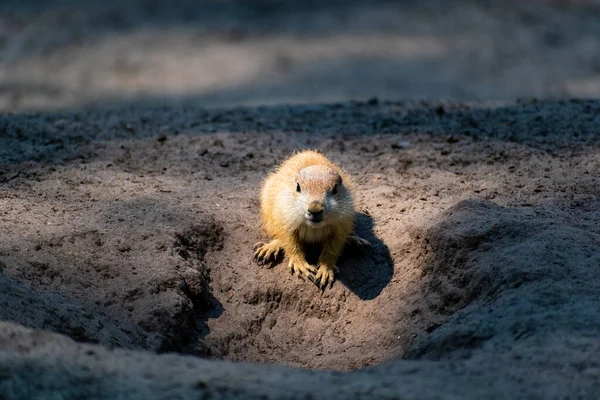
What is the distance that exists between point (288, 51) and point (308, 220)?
321 inches

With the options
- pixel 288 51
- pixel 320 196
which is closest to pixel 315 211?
pixel 320 196

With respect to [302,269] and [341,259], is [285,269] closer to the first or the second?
[302,269]

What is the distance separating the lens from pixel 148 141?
23.3 ft

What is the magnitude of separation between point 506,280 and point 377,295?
1037 millimetres

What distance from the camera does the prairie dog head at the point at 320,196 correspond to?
4.94 m

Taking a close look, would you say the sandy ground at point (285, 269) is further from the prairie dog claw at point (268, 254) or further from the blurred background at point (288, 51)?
the blurred background at point (288, 51)

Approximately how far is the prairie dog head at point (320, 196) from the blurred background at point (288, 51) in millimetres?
5692

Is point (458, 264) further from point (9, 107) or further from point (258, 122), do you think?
point (9, 107)

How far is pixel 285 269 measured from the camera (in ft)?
17.5

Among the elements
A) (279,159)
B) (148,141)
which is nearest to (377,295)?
(279,159)

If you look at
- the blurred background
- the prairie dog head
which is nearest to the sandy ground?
the prairie dog head

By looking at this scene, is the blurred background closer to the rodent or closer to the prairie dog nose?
the rodent

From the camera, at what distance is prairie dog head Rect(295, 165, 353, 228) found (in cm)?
494

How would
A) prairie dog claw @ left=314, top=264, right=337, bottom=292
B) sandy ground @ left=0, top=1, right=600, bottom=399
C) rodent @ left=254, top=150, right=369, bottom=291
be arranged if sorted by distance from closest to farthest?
1. sandy ground @ left=0, top=1, right=600, bottom=399
2. rodent @ left=254, top=150, right=369, bottom=291
3. prairie dog claw @ left=314, top=264, right=337, bottom=292
